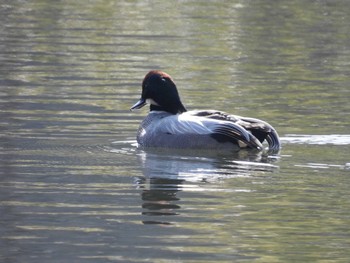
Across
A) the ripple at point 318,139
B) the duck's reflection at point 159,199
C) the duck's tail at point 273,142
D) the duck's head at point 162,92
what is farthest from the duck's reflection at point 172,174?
the duck's head at point 162,92

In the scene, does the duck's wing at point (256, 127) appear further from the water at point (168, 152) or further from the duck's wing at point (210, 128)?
the water at point (168, 152)

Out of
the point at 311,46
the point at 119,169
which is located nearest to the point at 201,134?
the point at 119,169

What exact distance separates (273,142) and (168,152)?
1.09 meters

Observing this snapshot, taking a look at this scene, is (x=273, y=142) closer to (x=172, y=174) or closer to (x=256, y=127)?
(x=256, y=127)

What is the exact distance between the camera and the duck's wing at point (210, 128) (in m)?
13.9

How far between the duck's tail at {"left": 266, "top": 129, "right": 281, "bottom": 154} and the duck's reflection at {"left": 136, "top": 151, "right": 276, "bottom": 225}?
0.21 m

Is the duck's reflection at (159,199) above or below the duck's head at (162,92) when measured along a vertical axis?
below

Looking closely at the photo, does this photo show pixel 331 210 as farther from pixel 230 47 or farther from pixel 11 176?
pixel 230 47

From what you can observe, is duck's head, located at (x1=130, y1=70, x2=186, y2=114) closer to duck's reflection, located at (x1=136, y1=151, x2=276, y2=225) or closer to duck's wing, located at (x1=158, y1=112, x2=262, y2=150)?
duck's wing, located at (x1=158, y1=112, x2=262, y2=150)

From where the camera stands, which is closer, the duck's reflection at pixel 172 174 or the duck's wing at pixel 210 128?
the duck's reflection at pixel 172 174

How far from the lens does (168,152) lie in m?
14.0

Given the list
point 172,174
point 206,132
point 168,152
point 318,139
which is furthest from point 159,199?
point 318,139

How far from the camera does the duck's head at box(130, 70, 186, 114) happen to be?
1482 cm

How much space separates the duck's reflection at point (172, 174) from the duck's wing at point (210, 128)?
0.83 feet
